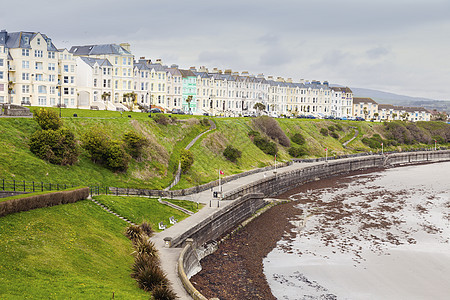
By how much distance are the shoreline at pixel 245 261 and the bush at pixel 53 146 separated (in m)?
Result: 17.2

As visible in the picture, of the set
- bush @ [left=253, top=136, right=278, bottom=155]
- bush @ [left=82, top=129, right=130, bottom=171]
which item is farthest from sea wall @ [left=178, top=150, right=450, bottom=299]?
bush @ [left=82, top=129, right=130, bottom=171]

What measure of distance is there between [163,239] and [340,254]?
15.7 meters

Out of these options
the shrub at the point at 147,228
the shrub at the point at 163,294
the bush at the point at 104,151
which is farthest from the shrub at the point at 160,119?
the shrub at the point at 163,294

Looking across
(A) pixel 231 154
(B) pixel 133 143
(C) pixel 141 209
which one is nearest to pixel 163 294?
(C) pixel 141 209

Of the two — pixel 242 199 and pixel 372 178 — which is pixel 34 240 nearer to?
pixel 242 199

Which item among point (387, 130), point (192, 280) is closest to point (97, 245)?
point (192, 280)

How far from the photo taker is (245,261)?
114 ft

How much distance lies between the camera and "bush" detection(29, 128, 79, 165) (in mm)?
41000

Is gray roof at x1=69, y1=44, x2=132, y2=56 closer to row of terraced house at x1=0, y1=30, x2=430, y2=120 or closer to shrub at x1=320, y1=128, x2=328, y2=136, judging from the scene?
row of terraced house at x1=0, y1=30, x2=430, y2=120

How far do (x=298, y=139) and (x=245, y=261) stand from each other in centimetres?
6680

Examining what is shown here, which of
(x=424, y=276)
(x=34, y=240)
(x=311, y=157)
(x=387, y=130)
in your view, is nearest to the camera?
(x=34, y=240)

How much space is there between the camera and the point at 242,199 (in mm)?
47688

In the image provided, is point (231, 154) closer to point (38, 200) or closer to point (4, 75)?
point (4, 75)

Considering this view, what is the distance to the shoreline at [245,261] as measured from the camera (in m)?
28.9
